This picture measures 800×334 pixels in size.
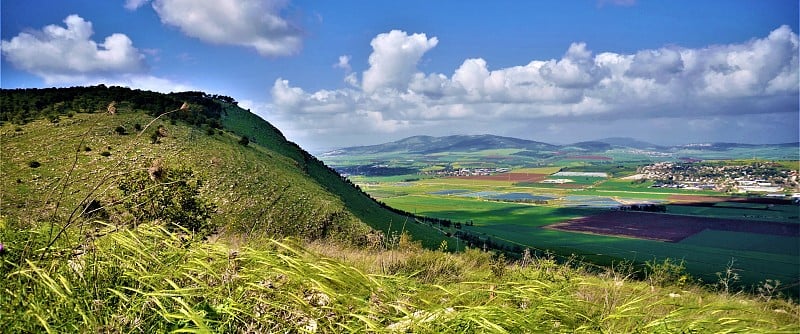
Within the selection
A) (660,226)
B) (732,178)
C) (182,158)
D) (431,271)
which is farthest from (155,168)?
(732,178)

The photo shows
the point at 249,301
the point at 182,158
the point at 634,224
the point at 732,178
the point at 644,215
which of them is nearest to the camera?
the point at 249,301

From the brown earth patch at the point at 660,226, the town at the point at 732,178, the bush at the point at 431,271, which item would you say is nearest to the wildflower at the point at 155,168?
the bush at the point at 431,271

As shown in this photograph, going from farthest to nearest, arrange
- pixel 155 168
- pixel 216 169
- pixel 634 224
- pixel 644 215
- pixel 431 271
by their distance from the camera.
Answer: pixel 644 215, pixel 634 224, pixel 216 169, pixel 431 271, pixel 155 168

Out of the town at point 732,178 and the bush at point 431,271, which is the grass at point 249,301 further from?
the town at point 732,178

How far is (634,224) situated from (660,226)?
532 centimetres

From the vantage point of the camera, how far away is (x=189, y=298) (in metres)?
2.84

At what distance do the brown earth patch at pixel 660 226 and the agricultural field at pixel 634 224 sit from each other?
0.18 meters

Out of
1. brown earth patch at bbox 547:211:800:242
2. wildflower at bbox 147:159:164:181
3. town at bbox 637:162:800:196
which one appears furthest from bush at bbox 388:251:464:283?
town at bbox 637:162:800:196

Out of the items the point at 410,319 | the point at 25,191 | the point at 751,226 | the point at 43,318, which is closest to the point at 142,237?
the point at 43,318

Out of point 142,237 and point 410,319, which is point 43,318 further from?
point 410,319

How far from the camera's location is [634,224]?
312ft

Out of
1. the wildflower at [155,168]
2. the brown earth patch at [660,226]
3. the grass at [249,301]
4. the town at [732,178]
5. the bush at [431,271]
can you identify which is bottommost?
the brown earth patch at [660,226]

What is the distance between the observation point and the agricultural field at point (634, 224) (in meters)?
63.7

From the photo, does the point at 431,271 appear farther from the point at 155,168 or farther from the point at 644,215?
the point at 644,215
